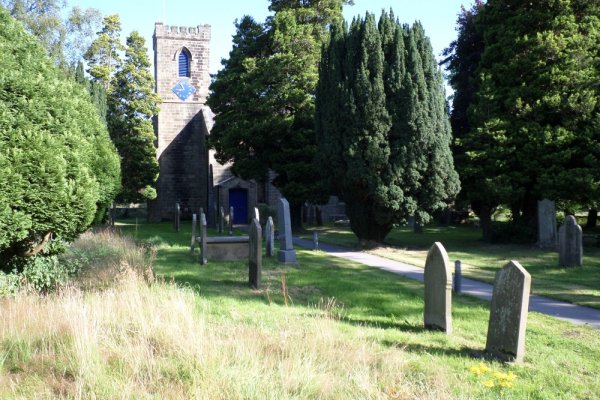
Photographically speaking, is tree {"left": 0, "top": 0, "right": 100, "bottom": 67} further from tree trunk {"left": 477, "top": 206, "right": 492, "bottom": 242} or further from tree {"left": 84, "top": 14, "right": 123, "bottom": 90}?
tree trunk {"left": 477, "top": 206, "right": 492, "bottom": 242}

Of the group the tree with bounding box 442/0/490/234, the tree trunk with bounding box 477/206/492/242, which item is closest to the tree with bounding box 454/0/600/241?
the tree with bounding box 442/0/490/234

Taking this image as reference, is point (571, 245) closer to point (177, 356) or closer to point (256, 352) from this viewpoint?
point (256, 352)

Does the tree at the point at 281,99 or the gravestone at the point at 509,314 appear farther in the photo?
the tree at the point at 281,99

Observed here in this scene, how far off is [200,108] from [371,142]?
82.1ft

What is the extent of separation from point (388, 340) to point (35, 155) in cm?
502

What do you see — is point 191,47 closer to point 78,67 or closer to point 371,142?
point 78,67

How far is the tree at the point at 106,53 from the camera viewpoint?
28.8 m

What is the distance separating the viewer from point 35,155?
6.52m

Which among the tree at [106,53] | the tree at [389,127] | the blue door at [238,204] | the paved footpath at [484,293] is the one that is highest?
the tree at [106,53]

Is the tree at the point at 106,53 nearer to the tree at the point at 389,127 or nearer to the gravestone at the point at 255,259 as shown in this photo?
the tree at the point at 389,127

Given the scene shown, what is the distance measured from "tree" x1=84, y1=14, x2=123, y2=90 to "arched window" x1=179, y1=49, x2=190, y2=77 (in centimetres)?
967

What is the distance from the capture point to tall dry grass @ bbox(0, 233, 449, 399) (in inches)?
159

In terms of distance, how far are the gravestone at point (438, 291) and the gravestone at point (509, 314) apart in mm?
868

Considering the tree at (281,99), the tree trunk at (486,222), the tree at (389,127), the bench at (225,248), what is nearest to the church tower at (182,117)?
the tree at (281,99)
